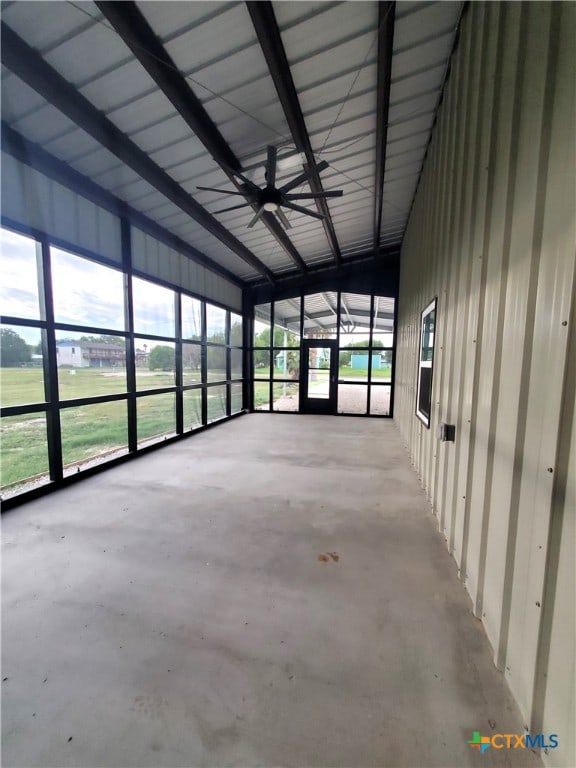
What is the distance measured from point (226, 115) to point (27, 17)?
1537 millimetres

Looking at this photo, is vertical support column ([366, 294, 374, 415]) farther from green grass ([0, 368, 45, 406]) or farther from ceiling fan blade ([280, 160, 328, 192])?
green grass ([0, 368, 45, 406])

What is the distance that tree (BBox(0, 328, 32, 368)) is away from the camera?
2.87 m

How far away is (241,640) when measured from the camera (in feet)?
5.03

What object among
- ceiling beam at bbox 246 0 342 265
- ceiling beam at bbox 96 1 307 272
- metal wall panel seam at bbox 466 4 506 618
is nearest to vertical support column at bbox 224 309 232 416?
ceiling beam at bbox 96 1 307 272

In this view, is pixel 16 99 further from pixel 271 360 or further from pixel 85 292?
pixel 271 360

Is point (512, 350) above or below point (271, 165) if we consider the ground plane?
below

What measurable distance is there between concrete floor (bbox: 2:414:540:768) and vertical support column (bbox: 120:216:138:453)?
1488 millimetres

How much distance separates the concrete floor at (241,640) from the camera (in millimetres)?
1127

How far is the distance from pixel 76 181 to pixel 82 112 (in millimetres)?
1023

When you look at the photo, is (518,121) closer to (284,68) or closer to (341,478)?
(284,68)

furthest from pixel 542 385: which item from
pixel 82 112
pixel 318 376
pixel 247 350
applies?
pixel 247 350

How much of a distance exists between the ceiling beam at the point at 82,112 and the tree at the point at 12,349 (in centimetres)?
211

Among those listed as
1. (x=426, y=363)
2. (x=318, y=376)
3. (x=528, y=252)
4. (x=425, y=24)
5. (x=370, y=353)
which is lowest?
(x=318, y=376)

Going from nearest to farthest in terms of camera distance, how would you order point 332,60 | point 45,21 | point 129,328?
point 45,21 < point 332,60 < point 129,328
